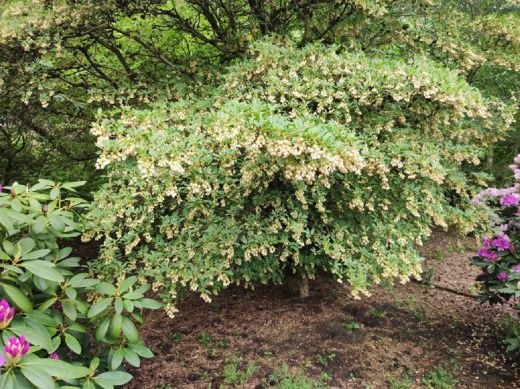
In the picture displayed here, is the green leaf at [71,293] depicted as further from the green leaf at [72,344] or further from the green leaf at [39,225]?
the green leaf at [39,225]

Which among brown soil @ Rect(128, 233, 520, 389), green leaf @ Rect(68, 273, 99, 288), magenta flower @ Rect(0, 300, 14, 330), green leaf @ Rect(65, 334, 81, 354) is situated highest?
green leaf @ Rect(68, 273, 99, 288)

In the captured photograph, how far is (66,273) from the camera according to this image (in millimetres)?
2396

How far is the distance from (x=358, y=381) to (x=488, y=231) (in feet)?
6.01

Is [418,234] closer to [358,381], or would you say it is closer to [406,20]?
[358,381]

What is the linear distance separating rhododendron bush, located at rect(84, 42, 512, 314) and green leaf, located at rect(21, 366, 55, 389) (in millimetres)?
1159

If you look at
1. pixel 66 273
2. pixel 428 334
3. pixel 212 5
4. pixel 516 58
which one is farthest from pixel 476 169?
pixel 66 273

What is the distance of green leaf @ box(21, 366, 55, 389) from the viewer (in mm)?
1680

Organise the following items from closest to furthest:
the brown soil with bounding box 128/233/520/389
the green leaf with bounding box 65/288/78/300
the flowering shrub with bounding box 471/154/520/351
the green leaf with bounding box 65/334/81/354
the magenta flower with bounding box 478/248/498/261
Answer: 1. the green leaf with bounding box 65/334/81/354
2. the green leaf with bounding box 65/288/78/300
3. the brown soil with bounding box 128/233/520/389
4. the flowering shrub with bounding box 471/154/520/351
5. the magenta flower with bounding box 478/248/498/261

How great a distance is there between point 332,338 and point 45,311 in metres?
2.40

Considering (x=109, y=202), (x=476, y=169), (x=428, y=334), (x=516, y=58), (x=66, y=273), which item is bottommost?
(x=428, y=334)

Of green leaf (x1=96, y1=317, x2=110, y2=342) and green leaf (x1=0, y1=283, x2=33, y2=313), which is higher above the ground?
green leaf (x1=0, y1=283, x2=33, y2=313)

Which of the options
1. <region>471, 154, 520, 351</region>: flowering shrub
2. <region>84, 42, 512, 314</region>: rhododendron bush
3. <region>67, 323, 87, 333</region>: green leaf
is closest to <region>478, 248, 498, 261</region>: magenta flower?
<region>471, 154, 520, 351</region>: flowering shrub

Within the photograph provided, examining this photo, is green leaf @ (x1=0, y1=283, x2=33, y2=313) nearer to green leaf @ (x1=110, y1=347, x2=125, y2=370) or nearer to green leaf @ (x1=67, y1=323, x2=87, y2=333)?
green leaf @ (x1=67, y1=323, x2=87, y2=333)

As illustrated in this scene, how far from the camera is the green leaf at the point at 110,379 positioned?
7.09 feet
